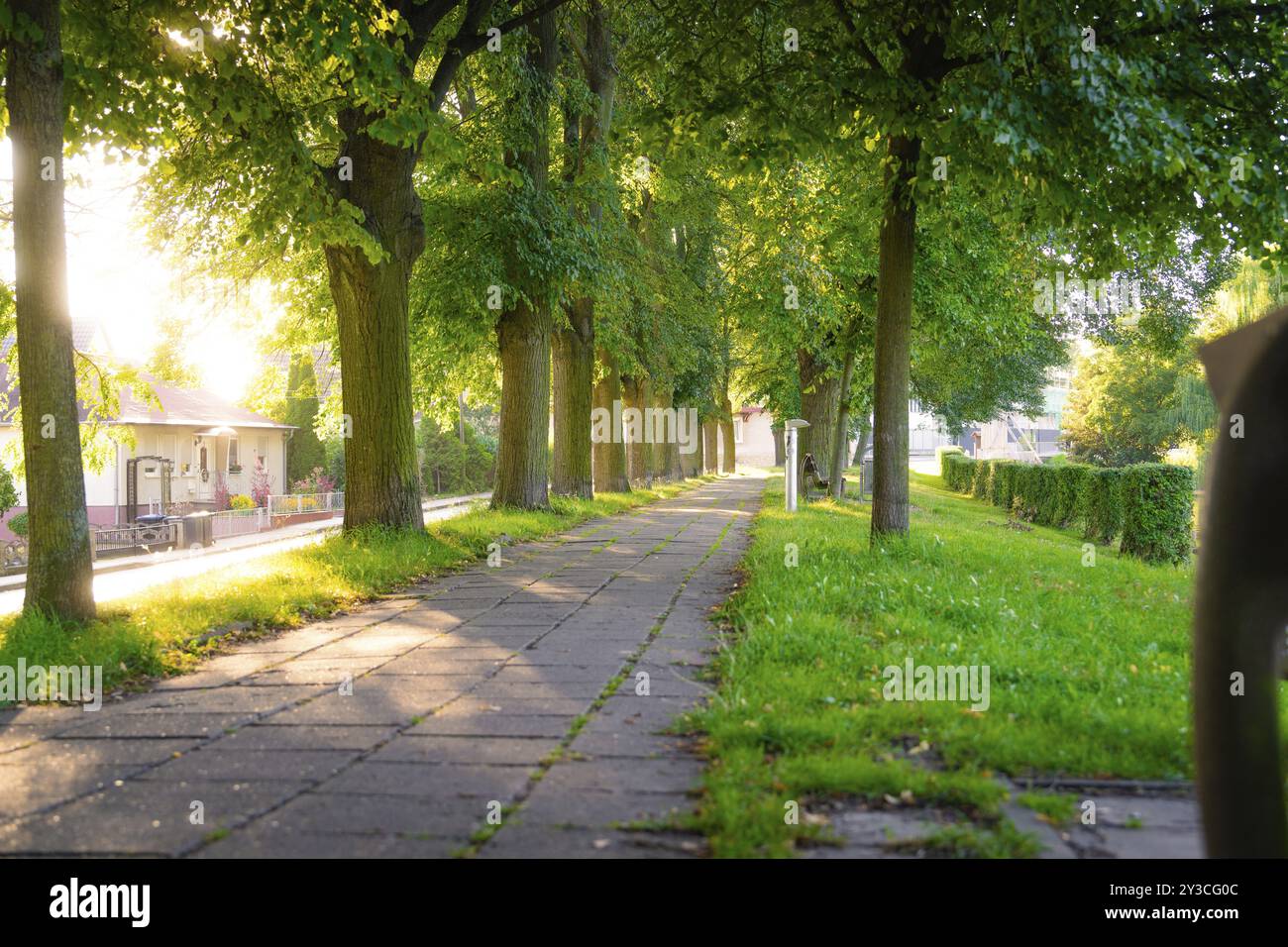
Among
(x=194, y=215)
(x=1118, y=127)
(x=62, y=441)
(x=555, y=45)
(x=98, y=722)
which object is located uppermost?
(x=555, y=45)

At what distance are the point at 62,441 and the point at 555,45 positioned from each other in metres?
13.0

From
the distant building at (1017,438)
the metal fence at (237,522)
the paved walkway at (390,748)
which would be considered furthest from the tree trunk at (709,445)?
the paved walkway at (390,748)

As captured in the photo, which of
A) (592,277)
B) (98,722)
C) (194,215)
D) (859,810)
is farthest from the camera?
(592,277)

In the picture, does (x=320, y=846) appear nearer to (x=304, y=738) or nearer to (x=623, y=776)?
(x=623, y=776)

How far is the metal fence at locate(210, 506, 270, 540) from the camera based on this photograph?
29812mm

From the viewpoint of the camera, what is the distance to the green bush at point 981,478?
33.9 metres

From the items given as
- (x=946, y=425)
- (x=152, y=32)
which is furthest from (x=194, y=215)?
(x=946, y=425)

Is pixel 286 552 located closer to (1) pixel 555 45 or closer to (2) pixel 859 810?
(2) pixel 859 810

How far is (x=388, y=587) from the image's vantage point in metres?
9.79

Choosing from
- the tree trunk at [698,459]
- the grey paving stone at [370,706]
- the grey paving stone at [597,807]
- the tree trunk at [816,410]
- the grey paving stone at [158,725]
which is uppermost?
the tree trunk at [816,410]

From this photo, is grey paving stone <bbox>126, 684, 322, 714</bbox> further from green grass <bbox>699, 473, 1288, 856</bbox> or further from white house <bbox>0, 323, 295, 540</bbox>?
white house <bbox>0, 323, 295, 540</bbox>

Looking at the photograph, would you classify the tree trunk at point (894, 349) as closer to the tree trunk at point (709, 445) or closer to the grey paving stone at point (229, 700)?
the grey paving stone at point (229, 700)

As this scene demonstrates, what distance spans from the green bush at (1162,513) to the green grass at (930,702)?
489 centimetres
